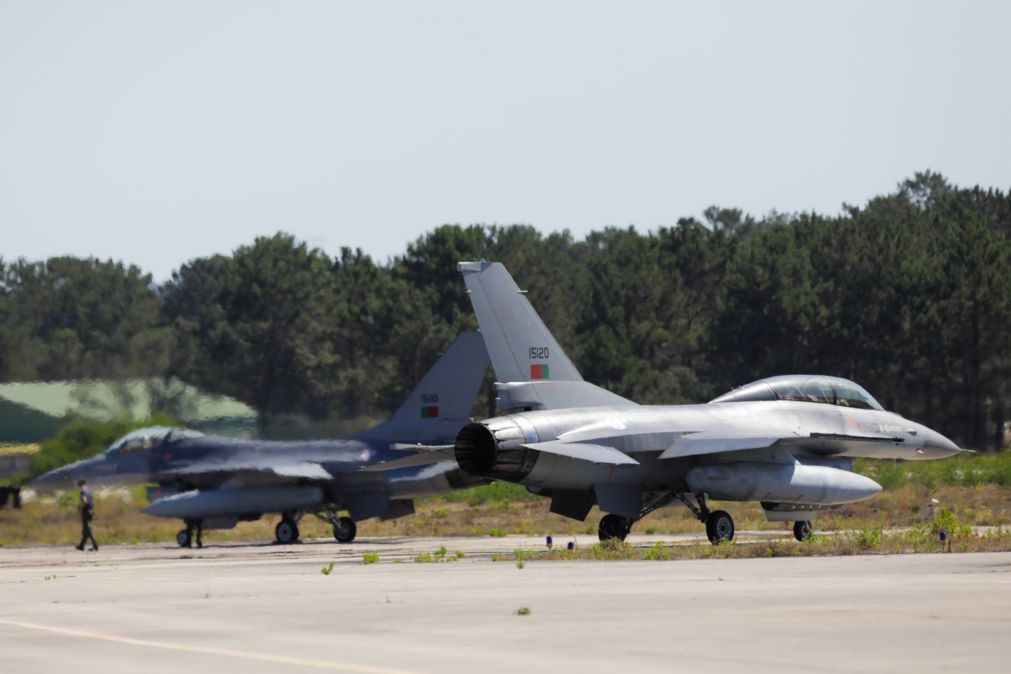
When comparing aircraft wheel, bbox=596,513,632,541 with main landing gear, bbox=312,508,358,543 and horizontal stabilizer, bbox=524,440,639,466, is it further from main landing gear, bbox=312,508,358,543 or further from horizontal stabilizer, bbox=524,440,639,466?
main landing gear, bbox=312,508,358,543

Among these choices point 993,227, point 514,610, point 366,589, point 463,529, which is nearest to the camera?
point 514,610

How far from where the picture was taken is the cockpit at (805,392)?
85.0 ft

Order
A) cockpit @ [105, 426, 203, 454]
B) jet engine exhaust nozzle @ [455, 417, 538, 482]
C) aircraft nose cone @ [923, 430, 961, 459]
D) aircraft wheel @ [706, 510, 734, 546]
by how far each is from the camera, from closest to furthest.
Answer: jet engine exhaust nozzle @ [455, 417, 538, 482]
aircraft wheel @ [706, 510, 734, 546]
aircraft nose cone @ [923, 430, 961, 459]
cockpit @ [105, 426, 203, 454]

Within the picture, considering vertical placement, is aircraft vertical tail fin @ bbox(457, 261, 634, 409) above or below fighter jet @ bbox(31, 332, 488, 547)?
above

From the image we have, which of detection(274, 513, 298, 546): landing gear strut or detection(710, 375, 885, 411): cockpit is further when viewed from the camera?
→ detection(274, 513, 298, 546): landing gear strut

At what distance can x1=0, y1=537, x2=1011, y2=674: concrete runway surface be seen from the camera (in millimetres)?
9391

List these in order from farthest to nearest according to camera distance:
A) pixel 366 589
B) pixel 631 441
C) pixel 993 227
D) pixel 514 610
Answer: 1. pixel 993 227
2. pixel 631 441
3. pixel 366 589
4. pixel 514 610

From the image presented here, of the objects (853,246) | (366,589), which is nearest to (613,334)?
(853,246)

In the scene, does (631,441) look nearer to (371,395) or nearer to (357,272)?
(371,395)

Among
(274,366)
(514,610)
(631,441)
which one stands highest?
(274,366)

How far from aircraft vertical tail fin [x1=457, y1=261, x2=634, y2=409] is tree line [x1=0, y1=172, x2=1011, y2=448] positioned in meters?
32.1

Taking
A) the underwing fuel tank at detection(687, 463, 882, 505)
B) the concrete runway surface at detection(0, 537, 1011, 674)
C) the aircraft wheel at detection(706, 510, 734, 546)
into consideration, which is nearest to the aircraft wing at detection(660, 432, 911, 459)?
the underwing fuel tank at detection(687, 463, 882, 505)

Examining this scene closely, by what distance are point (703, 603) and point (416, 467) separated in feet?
61.1

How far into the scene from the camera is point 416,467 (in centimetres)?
3102
